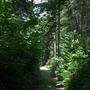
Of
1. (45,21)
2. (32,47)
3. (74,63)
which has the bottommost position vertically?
(74,63)

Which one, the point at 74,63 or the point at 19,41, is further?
the point at 74,63

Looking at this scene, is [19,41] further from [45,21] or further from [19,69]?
[45,21]

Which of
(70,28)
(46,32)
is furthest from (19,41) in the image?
(70,28)

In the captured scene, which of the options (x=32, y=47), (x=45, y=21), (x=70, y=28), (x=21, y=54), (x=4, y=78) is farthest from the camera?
(x=70, y=28)

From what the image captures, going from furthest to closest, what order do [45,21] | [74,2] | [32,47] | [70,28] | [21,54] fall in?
[70,28]
[74,2]
[45,21]
[32,47]
[21,54]

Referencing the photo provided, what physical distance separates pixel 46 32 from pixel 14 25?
15.4ft

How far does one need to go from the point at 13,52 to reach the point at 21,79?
3.83 ft

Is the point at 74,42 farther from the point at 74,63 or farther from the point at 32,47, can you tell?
the point at 32,47

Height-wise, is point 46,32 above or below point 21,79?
above

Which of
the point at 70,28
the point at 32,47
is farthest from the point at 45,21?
the point at 70,28

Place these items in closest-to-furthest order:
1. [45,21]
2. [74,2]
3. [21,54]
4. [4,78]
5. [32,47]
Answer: [4,78], [21,54], [32,47], [45,21], [74,2]

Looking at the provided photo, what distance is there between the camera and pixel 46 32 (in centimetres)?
1741

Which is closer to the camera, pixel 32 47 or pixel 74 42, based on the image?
pixel 32 47

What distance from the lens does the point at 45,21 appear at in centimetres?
1641
